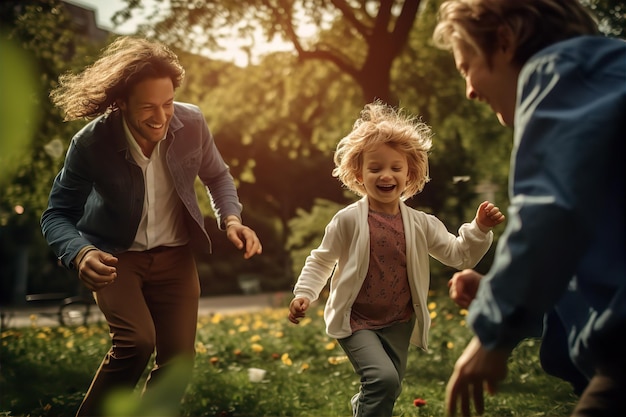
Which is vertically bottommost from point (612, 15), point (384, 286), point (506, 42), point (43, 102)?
point (384, 286)

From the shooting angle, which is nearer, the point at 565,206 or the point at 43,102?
the point at 565,206

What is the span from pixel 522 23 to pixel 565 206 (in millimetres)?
603

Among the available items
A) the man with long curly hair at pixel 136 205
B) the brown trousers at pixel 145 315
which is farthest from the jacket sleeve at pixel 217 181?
the brown trousers at pixel 145 315

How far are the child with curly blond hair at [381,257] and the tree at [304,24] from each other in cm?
486

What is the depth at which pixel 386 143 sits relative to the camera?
3.24 metres

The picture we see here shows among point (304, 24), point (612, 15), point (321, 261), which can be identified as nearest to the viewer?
point (321, 261)

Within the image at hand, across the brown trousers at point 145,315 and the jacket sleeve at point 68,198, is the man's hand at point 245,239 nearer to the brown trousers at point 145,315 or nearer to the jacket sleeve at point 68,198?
the brown trousers at point 145,315

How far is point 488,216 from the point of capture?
3.11 m

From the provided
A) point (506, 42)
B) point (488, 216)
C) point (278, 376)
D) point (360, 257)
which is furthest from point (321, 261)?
point (278, 376)

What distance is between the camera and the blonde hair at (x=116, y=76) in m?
3.00

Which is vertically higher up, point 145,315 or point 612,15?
point 612,15

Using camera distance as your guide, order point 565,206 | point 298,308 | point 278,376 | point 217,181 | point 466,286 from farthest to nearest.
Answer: point 278,376 → point 217,181 → point 298,308 → point 466,286 → point 565,206

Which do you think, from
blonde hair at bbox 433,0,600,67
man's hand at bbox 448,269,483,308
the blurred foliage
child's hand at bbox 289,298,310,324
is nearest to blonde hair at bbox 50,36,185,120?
child's hand at bbox 289,298,310,324

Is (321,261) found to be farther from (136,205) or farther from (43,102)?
(43,102)
